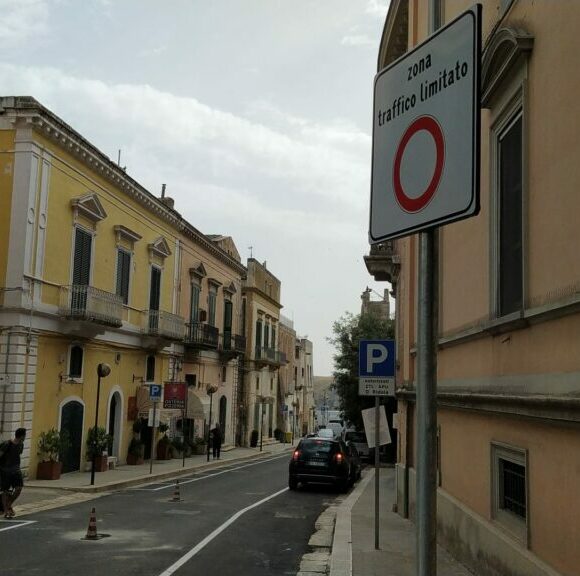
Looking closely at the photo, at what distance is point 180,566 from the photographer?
32.4 feet

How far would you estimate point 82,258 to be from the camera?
2417 centimetres

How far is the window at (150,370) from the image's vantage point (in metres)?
30.5

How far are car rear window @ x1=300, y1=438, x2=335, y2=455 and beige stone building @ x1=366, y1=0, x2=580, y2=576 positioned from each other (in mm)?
11162

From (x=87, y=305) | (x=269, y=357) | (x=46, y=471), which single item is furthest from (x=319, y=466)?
(x=269, y=357)

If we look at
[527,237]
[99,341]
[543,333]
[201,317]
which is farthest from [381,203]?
[201,317]

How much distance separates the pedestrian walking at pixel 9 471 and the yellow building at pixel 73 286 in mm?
6400

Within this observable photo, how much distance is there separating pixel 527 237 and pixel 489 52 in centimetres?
235

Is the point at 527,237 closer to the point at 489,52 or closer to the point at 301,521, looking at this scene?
the point at 489,52

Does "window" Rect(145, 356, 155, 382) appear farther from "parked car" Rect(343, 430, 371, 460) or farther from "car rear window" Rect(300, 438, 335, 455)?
"parked car" Rect(343, 430, 371, 460)

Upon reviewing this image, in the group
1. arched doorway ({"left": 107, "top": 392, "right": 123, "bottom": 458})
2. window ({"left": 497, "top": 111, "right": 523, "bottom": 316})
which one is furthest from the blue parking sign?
arched doorway ({"left": 107, "top": 392, "right": 123, "bottom": 458})

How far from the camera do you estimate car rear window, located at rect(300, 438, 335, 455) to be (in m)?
22.0

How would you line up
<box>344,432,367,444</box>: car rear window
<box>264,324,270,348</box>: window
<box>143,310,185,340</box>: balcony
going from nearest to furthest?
<box>143,310,185,340</box>: balcony → <box>344,432,367,444</box>: car rear window → <box>264,324,270,348</box>: window

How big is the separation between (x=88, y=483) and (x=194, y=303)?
1719 centimetres

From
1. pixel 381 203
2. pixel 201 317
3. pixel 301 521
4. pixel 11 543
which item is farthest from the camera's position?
pixel 201 317
